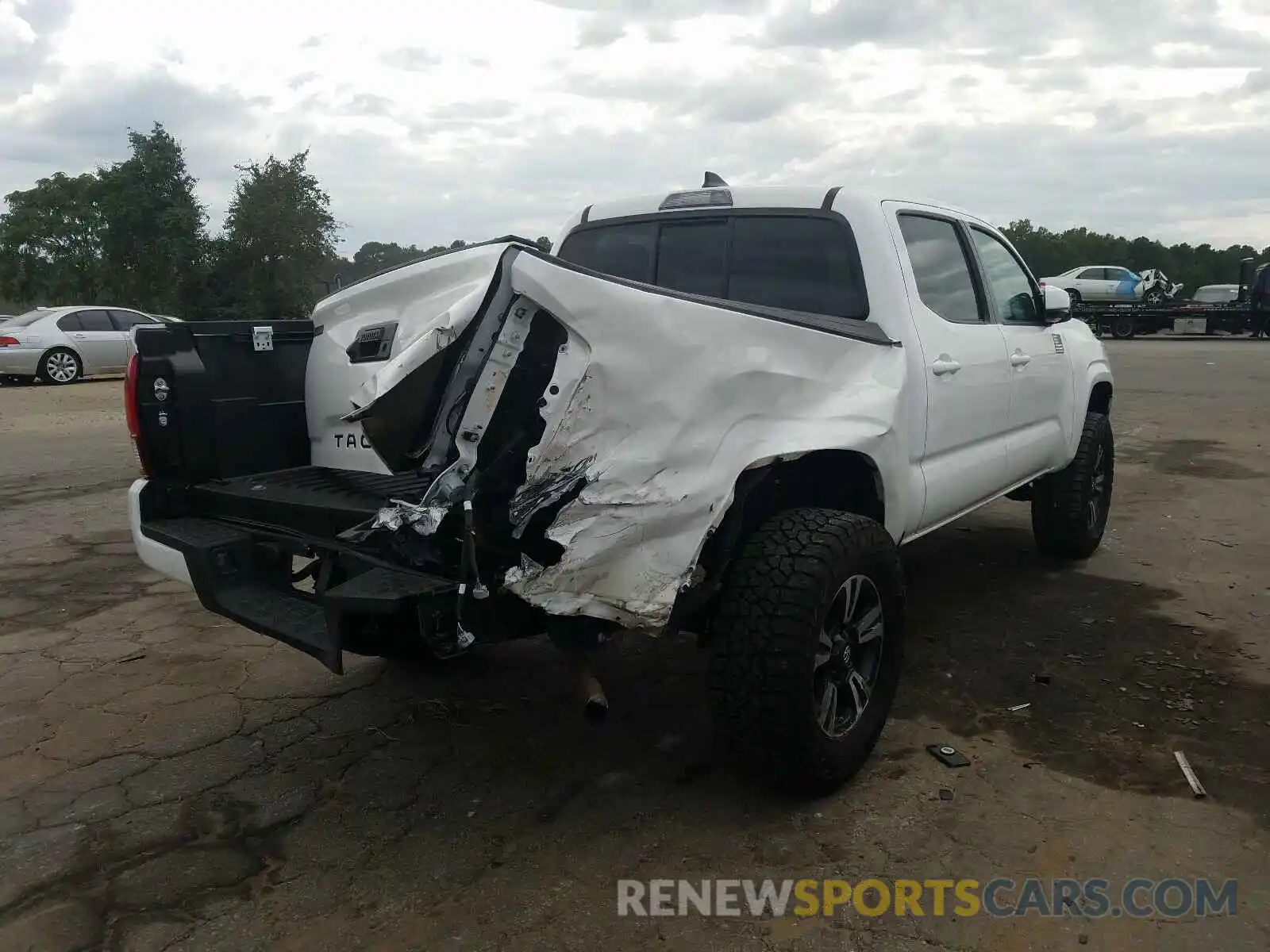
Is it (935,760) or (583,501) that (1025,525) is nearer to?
(935,760)

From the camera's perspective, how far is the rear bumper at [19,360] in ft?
53.0

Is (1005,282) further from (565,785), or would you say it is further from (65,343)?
(65,343)

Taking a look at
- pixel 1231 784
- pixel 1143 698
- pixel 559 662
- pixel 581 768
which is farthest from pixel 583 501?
pixel 1143 698

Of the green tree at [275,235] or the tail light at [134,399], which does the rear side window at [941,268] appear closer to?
the tail light at [134,399]

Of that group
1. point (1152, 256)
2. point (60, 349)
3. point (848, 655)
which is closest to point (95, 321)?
point (60, 349)

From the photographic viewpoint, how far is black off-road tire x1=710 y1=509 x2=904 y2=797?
2.75m

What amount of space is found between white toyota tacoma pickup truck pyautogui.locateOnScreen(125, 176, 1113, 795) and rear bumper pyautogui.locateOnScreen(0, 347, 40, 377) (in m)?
15.4

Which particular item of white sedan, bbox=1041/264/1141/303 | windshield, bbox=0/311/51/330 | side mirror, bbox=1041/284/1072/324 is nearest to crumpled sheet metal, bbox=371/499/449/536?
side mirror, bbox=1041/284/1072/324

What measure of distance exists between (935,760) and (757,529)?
107 centimetres

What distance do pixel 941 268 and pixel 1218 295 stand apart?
30.0m

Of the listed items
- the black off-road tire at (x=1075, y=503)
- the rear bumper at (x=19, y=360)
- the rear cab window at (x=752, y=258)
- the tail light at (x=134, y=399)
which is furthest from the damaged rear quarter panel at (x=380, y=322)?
the rear bumper at (x=19, y=360)

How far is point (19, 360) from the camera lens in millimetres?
16250

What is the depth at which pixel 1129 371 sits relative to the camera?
18344 millimetres

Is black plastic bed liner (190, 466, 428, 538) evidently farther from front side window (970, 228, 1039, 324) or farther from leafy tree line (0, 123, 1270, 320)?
leafy tree line (0, 123, 1270, 320)
